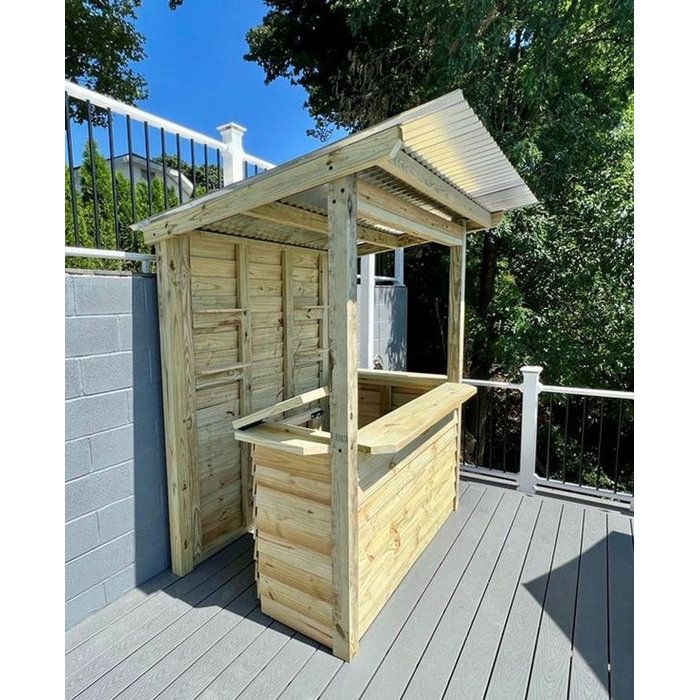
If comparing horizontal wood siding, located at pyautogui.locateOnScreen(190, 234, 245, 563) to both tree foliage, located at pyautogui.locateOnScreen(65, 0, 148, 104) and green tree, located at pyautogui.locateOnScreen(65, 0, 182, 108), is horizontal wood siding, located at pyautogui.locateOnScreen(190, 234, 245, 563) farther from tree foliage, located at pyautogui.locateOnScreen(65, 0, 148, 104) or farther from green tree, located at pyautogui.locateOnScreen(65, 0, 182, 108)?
tree foliage, located at pyautogui.locateOnScreen(65, 0, 148, 104)

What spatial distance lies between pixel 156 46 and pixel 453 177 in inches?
464

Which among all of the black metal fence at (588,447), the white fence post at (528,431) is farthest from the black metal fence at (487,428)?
the white fence post at (528,431)

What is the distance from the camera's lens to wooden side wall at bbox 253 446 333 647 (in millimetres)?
2054

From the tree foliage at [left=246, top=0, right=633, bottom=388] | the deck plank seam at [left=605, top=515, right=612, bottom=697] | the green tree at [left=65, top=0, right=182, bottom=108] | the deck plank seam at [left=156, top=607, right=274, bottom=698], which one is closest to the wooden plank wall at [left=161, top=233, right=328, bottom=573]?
the deck plank seam at [left=156, top=607, right=274, bottom=698]

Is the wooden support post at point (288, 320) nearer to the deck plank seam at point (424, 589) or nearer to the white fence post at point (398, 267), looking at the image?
the deck plank seam at point (424, 589)

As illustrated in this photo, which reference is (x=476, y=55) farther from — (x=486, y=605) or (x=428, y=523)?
(x=486, y=605)

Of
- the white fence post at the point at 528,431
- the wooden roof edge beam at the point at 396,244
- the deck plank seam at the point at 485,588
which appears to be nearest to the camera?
the deck plank seam at the point at 485,588

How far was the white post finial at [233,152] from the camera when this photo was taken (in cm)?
312

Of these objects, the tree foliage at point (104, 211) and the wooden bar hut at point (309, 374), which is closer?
the wooden bar hut at point (309, 374)

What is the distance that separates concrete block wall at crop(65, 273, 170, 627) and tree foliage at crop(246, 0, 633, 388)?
4842 millimetres

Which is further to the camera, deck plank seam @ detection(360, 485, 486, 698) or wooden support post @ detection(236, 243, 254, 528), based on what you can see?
wooden support post @ detection(236, 243, 254, 528)

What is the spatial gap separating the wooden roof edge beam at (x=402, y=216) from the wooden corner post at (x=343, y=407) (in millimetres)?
139
